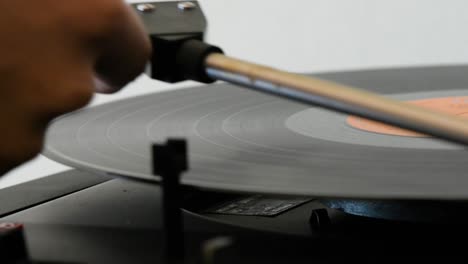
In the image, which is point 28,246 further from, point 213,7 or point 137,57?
point 213,7

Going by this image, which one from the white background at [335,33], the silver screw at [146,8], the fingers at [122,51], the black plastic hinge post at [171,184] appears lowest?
the white background at [335,33]

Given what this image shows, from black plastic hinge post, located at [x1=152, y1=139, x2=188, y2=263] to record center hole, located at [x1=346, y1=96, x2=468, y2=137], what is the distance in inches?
9.3

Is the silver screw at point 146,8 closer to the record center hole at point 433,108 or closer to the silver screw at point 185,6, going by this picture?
the silver screw at point 185,6

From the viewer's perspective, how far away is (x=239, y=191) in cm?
42

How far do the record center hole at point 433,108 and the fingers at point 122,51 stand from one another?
0.21m

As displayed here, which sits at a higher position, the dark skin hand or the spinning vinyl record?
the dark skin hand

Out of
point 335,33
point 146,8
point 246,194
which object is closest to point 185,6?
point 146,8

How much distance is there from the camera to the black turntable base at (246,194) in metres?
Answer: 0.41

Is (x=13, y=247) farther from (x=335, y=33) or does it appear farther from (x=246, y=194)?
(x=335, y=33)

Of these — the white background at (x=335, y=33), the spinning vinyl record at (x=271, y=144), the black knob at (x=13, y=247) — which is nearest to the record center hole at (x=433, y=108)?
the spinning vinyl record at (x=271, y=144)

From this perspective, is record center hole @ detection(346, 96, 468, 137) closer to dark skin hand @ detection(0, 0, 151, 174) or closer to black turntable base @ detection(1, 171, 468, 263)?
black turntable base @ detection(1, 171, 468, 263)

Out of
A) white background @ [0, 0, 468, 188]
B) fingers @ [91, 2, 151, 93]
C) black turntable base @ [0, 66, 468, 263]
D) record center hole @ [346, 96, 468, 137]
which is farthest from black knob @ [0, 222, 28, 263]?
white background @ [0, 0, 468, 188]

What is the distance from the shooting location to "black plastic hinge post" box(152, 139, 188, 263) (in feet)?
1.30

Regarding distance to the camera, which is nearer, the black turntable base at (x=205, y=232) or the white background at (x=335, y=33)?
the black turntable base at (x=205, y=232)
